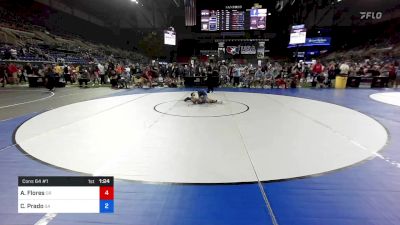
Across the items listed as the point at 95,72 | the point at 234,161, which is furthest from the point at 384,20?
the point at 234,161

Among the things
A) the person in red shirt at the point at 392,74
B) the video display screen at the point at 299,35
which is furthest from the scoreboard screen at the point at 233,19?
the person in red shirt at the point at 392,74

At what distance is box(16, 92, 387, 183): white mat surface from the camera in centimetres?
357

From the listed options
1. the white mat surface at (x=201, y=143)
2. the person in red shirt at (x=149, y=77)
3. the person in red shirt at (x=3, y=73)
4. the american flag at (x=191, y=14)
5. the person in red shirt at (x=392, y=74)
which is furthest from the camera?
the american flag at (x=191, y=14)

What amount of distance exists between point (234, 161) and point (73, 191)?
7.69 feet

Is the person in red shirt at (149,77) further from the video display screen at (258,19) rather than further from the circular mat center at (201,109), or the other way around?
the video display screen at (258,19)

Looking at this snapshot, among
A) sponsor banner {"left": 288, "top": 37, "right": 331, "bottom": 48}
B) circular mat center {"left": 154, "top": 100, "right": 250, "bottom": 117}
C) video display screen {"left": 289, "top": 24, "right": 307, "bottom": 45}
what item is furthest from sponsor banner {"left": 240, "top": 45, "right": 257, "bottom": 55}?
circular mat center {"left": 154, "top": 100, "right": 250, "bottom": 117}

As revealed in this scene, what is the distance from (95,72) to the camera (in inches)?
742

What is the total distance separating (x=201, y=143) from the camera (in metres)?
4.64

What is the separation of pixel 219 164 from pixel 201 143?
3.18ft

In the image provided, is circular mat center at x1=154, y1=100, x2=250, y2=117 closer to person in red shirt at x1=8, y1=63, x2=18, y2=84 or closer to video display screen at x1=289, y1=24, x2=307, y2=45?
person in red shirt at x1=8, y1=63, x2=18, y2=84

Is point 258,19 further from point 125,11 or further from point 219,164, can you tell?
point 125,11
